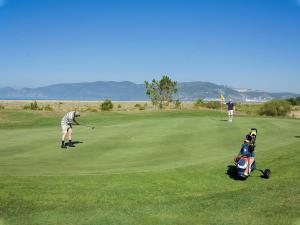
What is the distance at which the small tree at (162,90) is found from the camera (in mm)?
78000

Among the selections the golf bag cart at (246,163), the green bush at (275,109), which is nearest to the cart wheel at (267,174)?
the golf bag cart at (246,163)

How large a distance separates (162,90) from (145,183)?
66.3 m

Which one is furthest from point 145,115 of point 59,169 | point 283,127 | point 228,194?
point 228,194

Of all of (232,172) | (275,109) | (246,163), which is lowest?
(232,172)

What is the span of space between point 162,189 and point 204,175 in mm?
2360

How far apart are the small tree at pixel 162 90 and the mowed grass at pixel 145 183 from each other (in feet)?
180

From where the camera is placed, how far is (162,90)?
79.0 metres

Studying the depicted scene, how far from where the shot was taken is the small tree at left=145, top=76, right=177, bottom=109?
78000 mm

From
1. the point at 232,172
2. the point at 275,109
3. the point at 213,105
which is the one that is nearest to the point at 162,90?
the point at 213,105

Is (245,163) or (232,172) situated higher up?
(245,163)

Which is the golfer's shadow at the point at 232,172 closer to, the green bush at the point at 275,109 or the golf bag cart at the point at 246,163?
the golf bag cart at the point at 246,163

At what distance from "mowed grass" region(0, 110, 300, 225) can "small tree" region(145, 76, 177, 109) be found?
54939 mm

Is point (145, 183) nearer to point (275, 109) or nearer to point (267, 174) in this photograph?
point (267, 174)

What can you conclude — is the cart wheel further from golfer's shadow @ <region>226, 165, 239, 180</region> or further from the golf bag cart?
golfer's shadow @ <region>226, 165, 239, 180</region>
